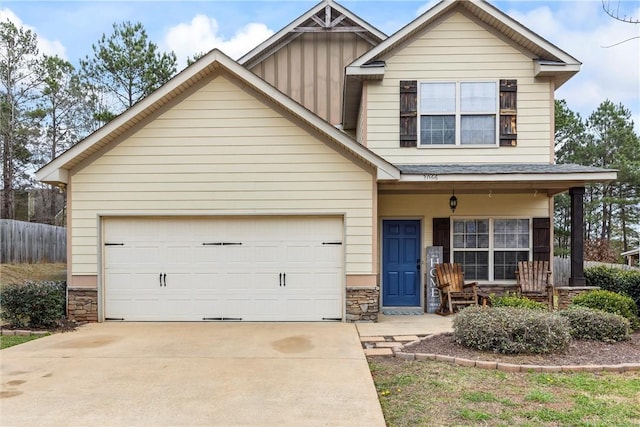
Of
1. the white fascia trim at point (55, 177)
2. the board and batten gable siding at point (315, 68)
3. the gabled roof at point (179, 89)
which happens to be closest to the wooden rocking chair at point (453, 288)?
the gabled roof at point (179, 89)

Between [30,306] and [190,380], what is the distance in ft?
14.3

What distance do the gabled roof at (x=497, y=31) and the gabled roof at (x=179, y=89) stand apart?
1.99 m

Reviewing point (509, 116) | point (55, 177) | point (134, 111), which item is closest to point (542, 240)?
point (509, 116)

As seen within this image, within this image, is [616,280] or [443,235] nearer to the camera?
[616,280]

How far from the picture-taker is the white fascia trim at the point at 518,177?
779 centimetres

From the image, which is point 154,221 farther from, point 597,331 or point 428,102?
point 597,331

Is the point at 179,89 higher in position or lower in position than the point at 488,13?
lower

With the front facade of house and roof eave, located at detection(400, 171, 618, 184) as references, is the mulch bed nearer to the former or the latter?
the front facade of house

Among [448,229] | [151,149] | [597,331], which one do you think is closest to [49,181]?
[151,149]

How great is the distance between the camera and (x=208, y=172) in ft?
26.1

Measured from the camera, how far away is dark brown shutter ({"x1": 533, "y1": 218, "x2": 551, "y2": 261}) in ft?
29.9

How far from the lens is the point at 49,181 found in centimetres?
777

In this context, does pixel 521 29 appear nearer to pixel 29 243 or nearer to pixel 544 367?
pixel 544 367

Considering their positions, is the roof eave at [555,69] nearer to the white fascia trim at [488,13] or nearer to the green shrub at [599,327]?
the white fascia trim at [488,13]
